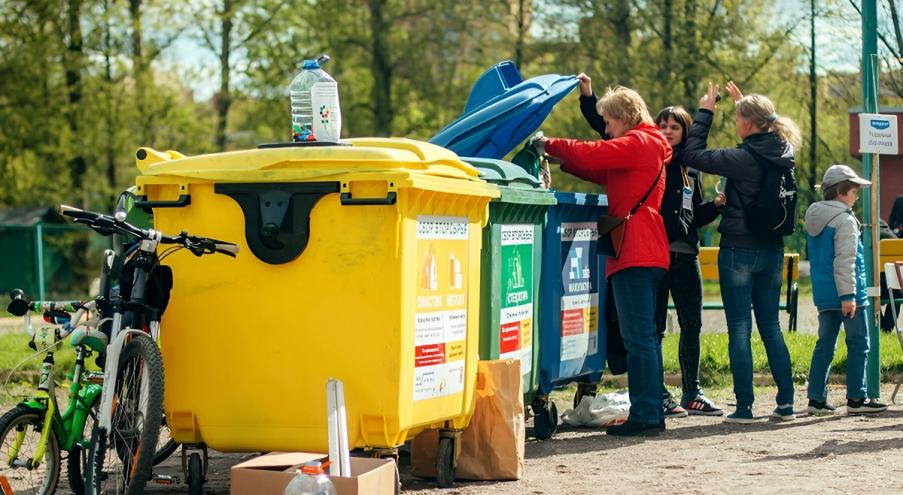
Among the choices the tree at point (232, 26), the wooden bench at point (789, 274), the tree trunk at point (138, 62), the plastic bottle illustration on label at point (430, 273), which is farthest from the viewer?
the tree at point (232, 26)

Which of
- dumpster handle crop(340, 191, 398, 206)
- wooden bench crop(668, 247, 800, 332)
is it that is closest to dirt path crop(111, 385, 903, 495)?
dumpster handle crop(340, 191, 398, 206)

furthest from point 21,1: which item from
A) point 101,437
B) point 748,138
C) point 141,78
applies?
point 101,437

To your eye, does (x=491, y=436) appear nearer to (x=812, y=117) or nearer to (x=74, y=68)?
(x=812, y=117)

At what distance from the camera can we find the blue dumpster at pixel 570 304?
29.2 feet

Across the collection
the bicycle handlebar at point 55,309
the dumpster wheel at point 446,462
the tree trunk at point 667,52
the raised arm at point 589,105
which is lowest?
the dumpster wheel at point 446,462

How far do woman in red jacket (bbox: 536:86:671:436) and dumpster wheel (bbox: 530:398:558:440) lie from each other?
37 centimetres

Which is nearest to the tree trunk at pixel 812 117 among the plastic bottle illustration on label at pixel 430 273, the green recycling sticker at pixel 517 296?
the green recycling sticker at pixel 517 296

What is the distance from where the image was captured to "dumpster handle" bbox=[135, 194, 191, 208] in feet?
22.5

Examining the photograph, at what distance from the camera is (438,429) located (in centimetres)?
729

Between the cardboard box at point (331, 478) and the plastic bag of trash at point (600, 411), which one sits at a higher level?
the cardboard box at point (331, 478)

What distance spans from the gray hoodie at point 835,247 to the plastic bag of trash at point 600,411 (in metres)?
1.54

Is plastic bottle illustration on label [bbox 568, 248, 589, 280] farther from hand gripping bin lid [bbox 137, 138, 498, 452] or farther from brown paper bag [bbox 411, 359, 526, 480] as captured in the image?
hand gripping bin lid [bbox 137, 138, 498, 452]

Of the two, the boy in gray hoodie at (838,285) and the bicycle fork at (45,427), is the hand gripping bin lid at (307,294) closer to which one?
the bicycle fork at (45,427)

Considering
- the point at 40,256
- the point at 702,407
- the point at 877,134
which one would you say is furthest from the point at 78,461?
the point at 40,256
